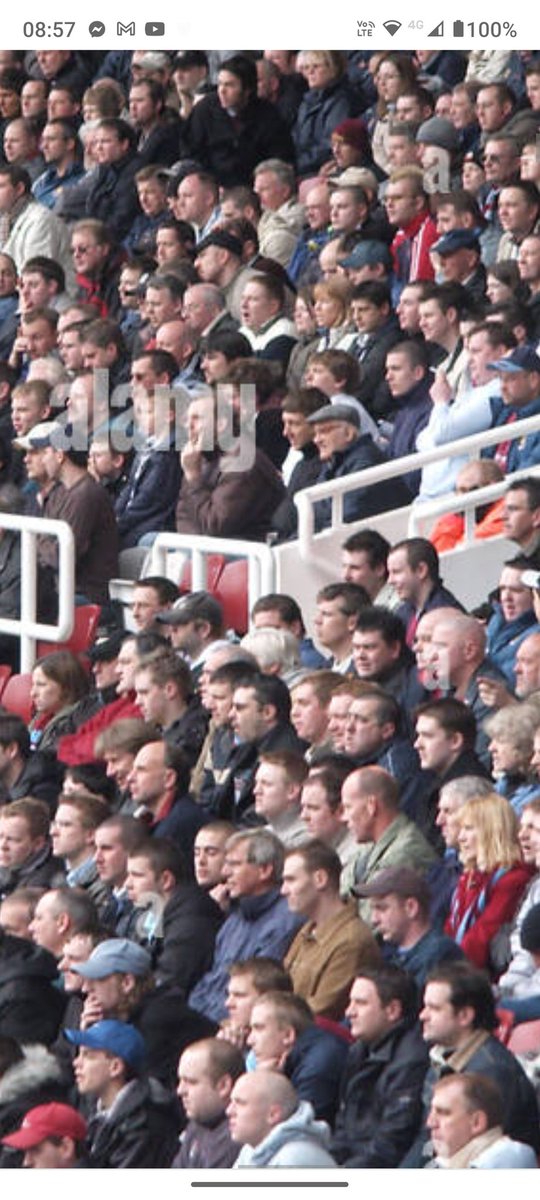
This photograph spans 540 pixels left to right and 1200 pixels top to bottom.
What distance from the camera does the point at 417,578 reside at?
14.6 metres

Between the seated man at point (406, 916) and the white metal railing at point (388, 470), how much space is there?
3.00 m

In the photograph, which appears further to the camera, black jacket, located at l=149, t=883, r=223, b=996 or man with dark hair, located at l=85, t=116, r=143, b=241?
man with dark hair, located at l=85, t=116, r=143, b=241

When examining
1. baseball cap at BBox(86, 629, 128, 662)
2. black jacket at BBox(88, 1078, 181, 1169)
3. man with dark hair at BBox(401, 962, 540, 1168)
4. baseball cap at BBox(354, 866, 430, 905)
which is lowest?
black jacket at BBox(88, 1078, 181, 1169)

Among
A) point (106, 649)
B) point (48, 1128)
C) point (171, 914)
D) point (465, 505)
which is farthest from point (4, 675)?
point (48, 1128)

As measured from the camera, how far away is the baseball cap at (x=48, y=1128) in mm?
12234

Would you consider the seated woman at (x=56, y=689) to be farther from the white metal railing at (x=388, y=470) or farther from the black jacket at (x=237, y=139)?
the black jacket at (x=237, y=139)

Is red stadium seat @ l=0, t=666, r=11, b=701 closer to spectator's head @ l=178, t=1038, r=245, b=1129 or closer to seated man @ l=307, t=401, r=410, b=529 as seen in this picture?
seated man @ l=307, t=401, r=410, b=529

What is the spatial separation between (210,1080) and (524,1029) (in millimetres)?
855

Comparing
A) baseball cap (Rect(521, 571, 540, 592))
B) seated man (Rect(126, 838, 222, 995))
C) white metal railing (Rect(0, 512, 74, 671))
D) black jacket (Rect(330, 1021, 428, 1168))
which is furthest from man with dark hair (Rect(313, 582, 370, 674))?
black jacket (Rect(330, 1021, 428, 1168))

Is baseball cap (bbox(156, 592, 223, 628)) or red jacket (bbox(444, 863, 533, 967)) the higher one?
baseball cap (bbox(156, 592, 223, 628))

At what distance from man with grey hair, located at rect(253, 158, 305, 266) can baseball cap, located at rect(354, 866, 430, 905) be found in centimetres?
630

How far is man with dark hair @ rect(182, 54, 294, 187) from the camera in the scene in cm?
1969

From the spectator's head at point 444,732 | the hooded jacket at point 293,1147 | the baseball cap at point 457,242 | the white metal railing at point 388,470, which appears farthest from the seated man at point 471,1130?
the baseball cap at point 457,242

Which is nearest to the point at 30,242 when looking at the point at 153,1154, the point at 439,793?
the point at 439,793
